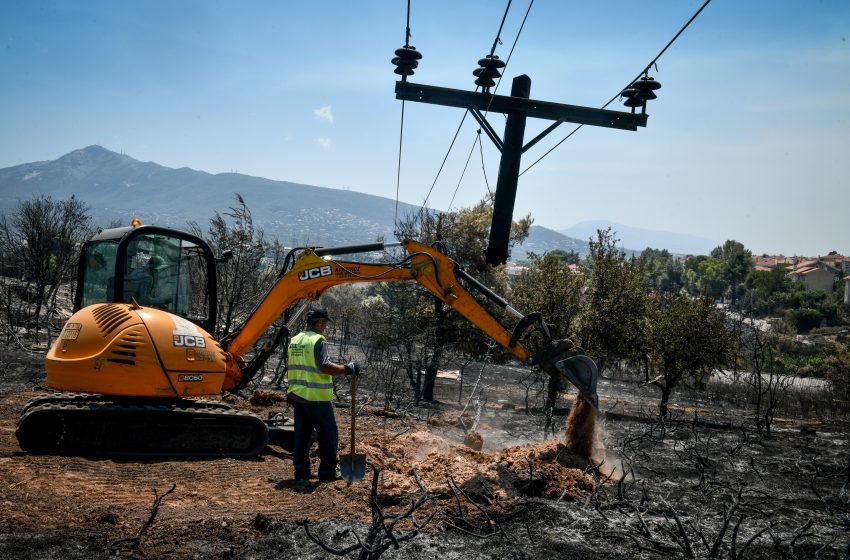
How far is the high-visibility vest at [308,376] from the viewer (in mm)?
8109

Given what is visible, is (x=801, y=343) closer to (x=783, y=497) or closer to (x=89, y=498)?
Answer: (x=783, y=497)

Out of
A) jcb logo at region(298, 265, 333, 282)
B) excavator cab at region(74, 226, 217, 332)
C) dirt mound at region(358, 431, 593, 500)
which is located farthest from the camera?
jcb logo at region(298, 265, 333, 282)

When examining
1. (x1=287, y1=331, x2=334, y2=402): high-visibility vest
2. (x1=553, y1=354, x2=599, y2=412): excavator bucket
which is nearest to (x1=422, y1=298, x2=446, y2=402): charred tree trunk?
(x1=553, y1=354, x2=599, y2=412): excavator bucket

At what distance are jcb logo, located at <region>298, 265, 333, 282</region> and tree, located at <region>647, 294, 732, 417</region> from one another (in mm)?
18203

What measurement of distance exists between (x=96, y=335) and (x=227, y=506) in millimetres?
2797

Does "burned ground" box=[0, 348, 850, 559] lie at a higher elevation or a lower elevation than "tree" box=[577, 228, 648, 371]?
lower

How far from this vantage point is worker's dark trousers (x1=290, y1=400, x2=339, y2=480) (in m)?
8.19

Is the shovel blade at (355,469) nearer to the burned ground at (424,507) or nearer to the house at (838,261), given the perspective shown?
the burned ground at (424,507)

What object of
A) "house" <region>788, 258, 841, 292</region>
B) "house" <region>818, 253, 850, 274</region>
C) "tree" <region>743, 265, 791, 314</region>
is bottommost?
"tree" <region>743, 265, 791, 314</region>

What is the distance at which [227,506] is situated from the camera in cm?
703

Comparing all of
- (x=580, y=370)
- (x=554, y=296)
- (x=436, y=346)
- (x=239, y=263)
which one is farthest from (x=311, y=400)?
(x=436, y=346)

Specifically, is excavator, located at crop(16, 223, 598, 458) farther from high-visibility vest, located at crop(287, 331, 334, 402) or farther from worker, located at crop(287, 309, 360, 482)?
high-visibility vest, located at crop(287, 331, 334, 402)

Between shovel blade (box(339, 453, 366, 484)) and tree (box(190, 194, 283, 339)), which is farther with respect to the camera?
tree (box(190, 194, 283, 339))

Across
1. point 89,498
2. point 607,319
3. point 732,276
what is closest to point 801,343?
point 607,319
